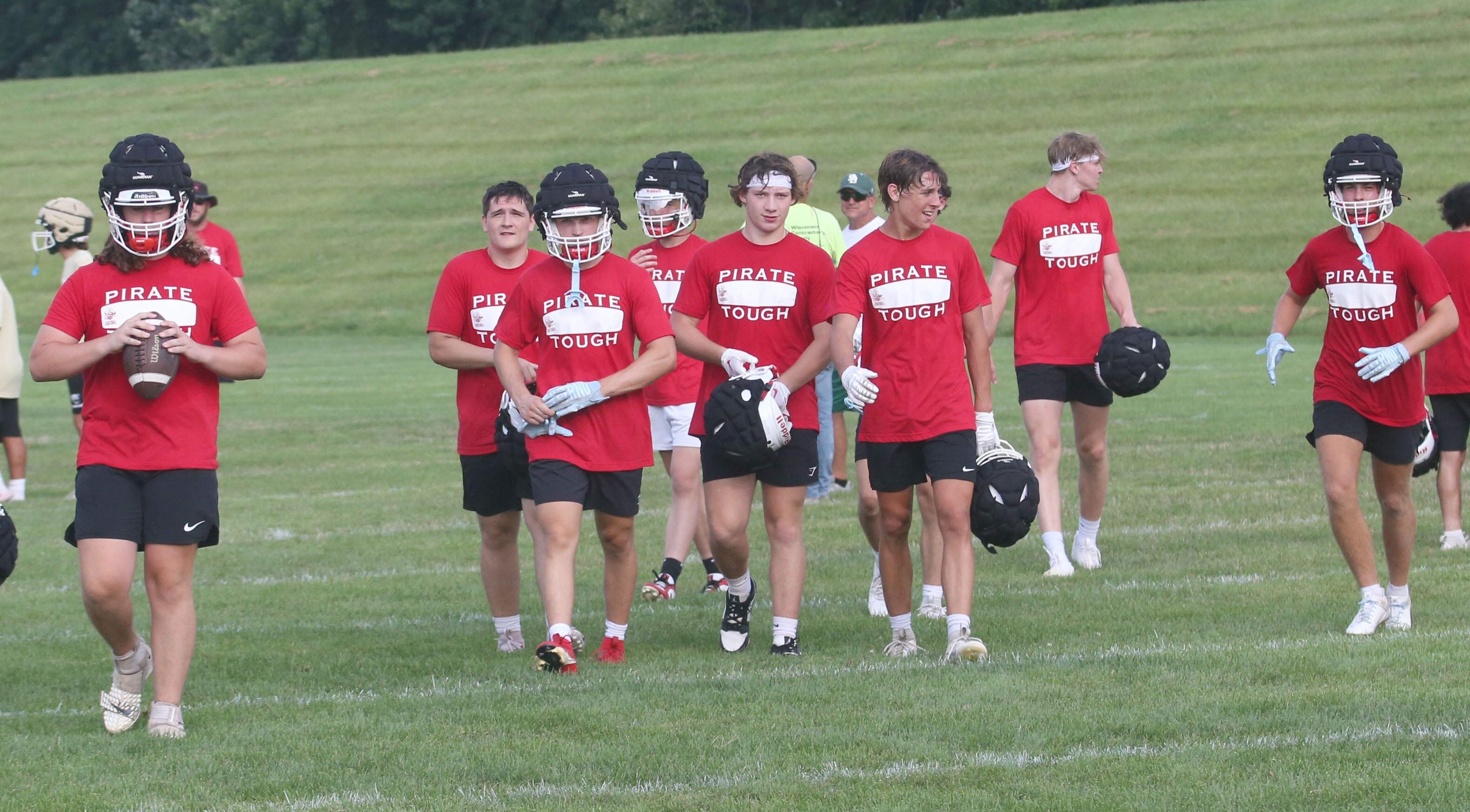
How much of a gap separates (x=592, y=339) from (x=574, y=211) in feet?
1.83

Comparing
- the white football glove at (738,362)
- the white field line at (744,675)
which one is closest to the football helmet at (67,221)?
the white field line at (744,675)

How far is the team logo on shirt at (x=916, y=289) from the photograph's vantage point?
23.4ft

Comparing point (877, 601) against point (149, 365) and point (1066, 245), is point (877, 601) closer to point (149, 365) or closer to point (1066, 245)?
point (1066, 245)

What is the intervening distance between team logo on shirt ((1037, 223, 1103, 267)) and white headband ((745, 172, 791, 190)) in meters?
2.61

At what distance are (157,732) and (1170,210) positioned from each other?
103 ft

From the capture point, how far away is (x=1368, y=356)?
7.18 metres

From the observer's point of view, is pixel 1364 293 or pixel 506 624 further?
pixel 506 624

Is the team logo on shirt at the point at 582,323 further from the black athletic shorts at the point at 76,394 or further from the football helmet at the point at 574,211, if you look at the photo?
the black athletic shorts at the point at 76,394

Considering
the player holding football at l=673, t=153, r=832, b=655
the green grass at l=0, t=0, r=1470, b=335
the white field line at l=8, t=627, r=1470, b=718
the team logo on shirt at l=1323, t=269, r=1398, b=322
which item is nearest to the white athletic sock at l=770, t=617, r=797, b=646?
the player holding football at l=673, t=153, r=832, b=655

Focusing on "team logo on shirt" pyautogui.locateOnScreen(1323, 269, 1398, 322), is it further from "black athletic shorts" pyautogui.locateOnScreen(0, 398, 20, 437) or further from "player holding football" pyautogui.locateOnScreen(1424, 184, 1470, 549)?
"black athletic shorts" pyautogui.locateOnScreen(0, 398, 20, 437)

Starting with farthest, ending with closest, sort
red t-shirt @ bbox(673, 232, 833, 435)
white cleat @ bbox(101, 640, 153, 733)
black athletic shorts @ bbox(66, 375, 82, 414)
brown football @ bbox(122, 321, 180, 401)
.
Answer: black athletic shorts @ bbox(66, 375, 82, 414), red t-shirt @ bbox(673, 232, 833, 435), white cleat @ bbox(101, 640, 153, 733), brown football @ bbox(122, 321, 180, 401)

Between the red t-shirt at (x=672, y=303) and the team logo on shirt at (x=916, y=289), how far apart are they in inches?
79.1

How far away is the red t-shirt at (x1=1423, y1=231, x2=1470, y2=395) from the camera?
9492mm

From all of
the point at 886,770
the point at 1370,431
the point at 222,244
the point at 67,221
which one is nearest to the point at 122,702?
the point at 886,770
